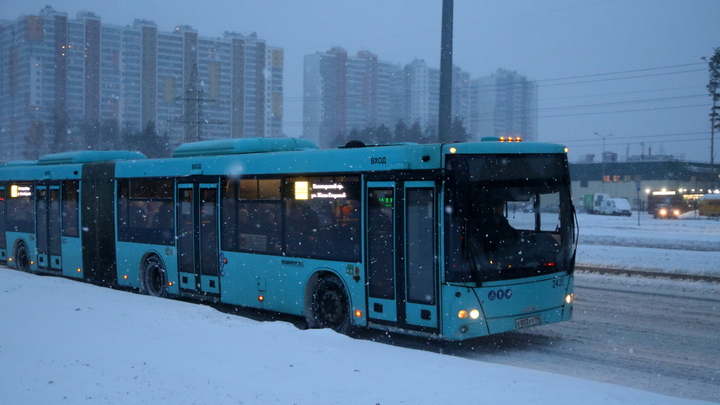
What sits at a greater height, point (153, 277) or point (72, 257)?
point (72, 257)

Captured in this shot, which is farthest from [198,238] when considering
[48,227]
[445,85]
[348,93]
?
[348,93]

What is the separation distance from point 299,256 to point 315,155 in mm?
1684

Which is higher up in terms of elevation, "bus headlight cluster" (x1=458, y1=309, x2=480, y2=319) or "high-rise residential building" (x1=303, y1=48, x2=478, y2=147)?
"high-rise residential building" (x1=303, y1=48, x2=478, y2=147)

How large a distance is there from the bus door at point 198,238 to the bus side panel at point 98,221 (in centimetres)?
307

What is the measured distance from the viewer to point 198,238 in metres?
13.7

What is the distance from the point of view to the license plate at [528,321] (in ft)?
31.1

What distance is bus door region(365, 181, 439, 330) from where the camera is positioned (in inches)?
368

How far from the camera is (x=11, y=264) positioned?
822 inches

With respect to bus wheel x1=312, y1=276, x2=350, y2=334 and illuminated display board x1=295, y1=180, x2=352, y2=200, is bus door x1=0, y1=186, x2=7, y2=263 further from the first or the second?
bus wheel x1=312, y1=276, x2=350, y2=334

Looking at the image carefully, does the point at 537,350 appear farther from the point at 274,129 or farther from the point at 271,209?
the point at 274,129

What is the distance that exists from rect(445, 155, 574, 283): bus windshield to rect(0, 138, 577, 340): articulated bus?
0.06 ft

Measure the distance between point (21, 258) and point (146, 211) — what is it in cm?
763

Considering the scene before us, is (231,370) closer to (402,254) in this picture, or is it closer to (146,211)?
(402,254)

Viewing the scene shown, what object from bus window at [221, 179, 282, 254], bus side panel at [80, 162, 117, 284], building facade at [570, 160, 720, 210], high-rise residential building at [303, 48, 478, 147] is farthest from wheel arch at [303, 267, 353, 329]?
high-rise residential building at [303, 48, 478, 147]
